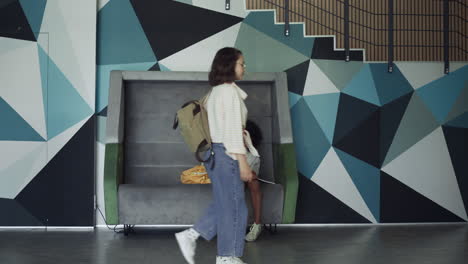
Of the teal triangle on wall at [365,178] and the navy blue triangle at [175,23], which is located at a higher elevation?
the navy blue triangle at [175,23]

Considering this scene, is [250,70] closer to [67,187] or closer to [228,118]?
[67,187]

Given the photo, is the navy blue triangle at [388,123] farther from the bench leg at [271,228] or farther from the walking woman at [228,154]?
the walking woman at [228,154]

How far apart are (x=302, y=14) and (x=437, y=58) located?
1.51 meters

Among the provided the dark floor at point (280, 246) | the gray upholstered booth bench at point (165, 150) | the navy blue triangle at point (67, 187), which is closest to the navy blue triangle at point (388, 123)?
the dark floor at point (280, 246)

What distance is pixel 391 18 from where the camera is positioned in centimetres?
619

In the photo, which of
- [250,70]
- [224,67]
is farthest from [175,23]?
[224,67]

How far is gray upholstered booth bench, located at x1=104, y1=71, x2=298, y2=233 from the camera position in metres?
5.05

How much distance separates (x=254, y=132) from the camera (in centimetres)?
565

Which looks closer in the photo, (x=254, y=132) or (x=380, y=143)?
(x=254, y=132)

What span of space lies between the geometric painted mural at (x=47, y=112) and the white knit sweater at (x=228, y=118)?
2671mm

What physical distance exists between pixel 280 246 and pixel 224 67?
1861mm

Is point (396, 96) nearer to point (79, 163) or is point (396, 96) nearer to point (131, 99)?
point (131, 99)

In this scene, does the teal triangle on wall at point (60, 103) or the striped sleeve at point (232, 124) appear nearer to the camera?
the striped sleeve at point (232, 124)

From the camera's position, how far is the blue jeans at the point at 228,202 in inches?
136
